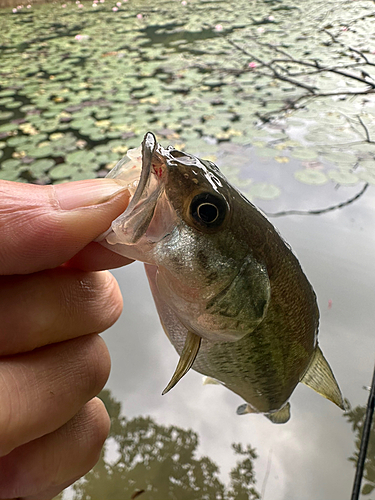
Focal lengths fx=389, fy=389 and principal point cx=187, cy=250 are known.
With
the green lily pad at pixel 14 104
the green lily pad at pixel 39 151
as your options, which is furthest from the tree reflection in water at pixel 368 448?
the green lily pad at pixel 14 104

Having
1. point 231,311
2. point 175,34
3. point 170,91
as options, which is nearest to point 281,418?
point 231,311

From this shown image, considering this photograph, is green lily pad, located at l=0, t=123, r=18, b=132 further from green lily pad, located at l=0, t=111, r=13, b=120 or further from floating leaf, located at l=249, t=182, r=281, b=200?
floating leaf, located at l=249, t=182, r=281, b=200

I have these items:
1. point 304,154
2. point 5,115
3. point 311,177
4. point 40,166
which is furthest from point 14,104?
point 311,177

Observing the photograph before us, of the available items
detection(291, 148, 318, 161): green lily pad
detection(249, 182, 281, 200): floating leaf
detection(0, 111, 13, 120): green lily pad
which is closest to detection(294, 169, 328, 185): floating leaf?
detection(291, 148, 318, 161): green lily pad

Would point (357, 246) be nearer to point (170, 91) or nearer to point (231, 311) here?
point (231, 311)

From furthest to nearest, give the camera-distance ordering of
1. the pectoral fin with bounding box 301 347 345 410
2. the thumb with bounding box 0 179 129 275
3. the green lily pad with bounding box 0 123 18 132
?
the green lily pad with bounding box 0 123 18 132, the pectoral fin with bounding box 301 347 345 410, the thumb with bounding box 0 179 129 275

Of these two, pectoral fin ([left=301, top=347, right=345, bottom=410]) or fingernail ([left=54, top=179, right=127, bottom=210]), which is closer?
fingernail ([left=54, top=179, right=127, bottom=210])
